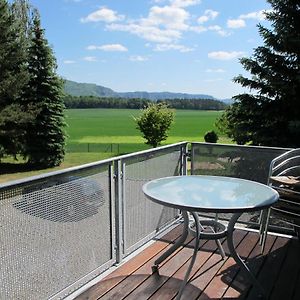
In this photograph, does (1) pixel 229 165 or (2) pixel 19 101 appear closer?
(1) pixel 229 165

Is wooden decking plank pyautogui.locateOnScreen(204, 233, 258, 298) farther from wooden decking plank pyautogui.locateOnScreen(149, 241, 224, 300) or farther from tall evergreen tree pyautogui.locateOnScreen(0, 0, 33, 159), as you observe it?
tall evergreen tree pyautogui.locateOnScreen(0, 0, 33, 159)

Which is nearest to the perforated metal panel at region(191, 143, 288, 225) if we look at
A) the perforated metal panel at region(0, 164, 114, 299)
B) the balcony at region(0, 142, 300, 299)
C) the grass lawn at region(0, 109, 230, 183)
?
the balcony at region(0, 142, 300, 299)

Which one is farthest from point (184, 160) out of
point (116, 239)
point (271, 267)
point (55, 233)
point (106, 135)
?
point (106, 135)

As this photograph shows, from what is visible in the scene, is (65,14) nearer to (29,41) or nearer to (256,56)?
(29,41)

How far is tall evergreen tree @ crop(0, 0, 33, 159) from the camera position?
1438cm

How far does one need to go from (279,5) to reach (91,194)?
246 inches

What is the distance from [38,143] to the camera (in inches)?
622

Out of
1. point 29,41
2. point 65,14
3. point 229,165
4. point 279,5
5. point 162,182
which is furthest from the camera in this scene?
point 65,14

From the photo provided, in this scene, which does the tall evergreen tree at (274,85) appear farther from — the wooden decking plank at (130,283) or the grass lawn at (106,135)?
the grass lawn at (106,135)

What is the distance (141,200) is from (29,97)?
532 inches

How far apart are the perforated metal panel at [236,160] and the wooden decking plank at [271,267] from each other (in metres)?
0.46

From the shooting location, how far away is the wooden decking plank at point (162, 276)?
237 centimetres

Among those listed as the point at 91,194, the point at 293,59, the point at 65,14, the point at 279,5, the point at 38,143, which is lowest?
the point at 38,143

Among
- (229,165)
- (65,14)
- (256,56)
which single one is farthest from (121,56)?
(229,165)
